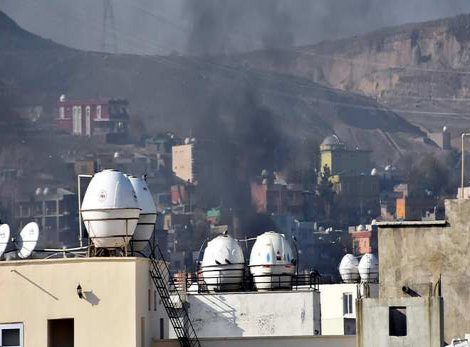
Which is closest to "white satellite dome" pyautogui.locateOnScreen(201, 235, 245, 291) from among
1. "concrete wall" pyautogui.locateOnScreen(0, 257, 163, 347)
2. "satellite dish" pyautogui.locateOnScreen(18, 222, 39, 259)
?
"satellite dish" pyautogui.locateOnScreen(18, 222, 39, 259)

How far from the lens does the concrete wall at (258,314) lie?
59.6 metres

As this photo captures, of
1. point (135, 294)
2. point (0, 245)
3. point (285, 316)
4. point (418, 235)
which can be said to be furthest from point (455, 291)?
point (285, 316)

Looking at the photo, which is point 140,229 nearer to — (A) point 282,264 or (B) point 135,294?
(B) point 135,294

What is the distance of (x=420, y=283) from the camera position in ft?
133

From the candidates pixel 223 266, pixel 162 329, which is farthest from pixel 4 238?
pixel 223 266

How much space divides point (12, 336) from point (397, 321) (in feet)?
29.3

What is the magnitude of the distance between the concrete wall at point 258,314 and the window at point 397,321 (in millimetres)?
19354

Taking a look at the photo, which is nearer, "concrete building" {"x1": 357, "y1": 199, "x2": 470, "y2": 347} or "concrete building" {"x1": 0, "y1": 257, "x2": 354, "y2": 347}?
"concrete building" {"x1": 357, "y1": 199, "x2": 470, "y2": 347}

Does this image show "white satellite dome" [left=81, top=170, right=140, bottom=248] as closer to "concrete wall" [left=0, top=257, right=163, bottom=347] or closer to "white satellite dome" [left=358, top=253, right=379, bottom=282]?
"concrete wall" [left=0, top=257, right=163, bottom=347]

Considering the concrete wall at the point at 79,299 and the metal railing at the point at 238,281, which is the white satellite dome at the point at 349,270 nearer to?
the metal railing at the point at 238,281

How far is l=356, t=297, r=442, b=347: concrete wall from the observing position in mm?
39469

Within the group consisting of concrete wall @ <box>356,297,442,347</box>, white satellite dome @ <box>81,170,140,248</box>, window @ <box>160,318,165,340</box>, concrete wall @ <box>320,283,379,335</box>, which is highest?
white satellite dome @ <box>81,170,140,248</box>

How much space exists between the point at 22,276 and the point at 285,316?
17.2 meters

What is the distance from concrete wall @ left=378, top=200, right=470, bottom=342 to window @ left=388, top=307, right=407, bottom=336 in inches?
31.8
